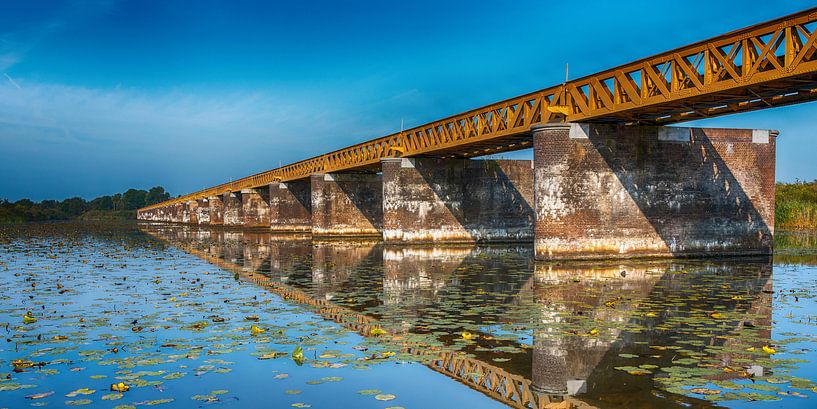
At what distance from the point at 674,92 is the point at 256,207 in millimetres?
49078

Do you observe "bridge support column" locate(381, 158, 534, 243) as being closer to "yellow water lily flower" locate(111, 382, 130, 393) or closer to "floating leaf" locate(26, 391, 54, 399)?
"yellow water lily flower" locate(111, 382, 130, 393)

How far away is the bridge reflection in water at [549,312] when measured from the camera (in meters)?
5.89

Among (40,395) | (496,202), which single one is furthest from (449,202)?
(40,395)

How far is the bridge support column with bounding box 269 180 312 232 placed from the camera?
4822 centimetres

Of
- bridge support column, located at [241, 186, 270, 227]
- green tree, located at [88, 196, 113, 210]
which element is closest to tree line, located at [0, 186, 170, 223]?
green tree, located at [88, 196, 113, 210]

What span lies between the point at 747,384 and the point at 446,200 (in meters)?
23.4

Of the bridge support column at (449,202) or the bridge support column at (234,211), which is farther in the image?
the bridge support column at (234,211)

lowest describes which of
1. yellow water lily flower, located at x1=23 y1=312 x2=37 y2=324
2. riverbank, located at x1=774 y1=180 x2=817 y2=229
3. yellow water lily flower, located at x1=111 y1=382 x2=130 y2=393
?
yellow water lily flower, located at x1=111 y1=382 x2=130 y2=393

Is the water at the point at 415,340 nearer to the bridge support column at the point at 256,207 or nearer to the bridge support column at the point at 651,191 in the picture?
the bridge support column at the point at 651,191

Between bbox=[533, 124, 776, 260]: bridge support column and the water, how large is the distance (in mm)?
3497

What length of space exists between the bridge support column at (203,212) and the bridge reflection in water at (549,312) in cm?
6353

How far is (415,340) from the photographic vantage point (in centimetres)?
766

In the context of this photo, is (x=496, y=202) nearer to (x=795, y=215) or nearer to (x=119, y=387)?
(x=795, y=215)

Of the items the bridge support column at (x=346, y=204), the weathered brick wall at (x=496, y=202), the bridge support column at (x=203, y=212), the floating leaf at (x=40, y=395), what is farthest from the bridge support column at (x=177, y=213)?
the floating leaf at (x=40, y=395)
